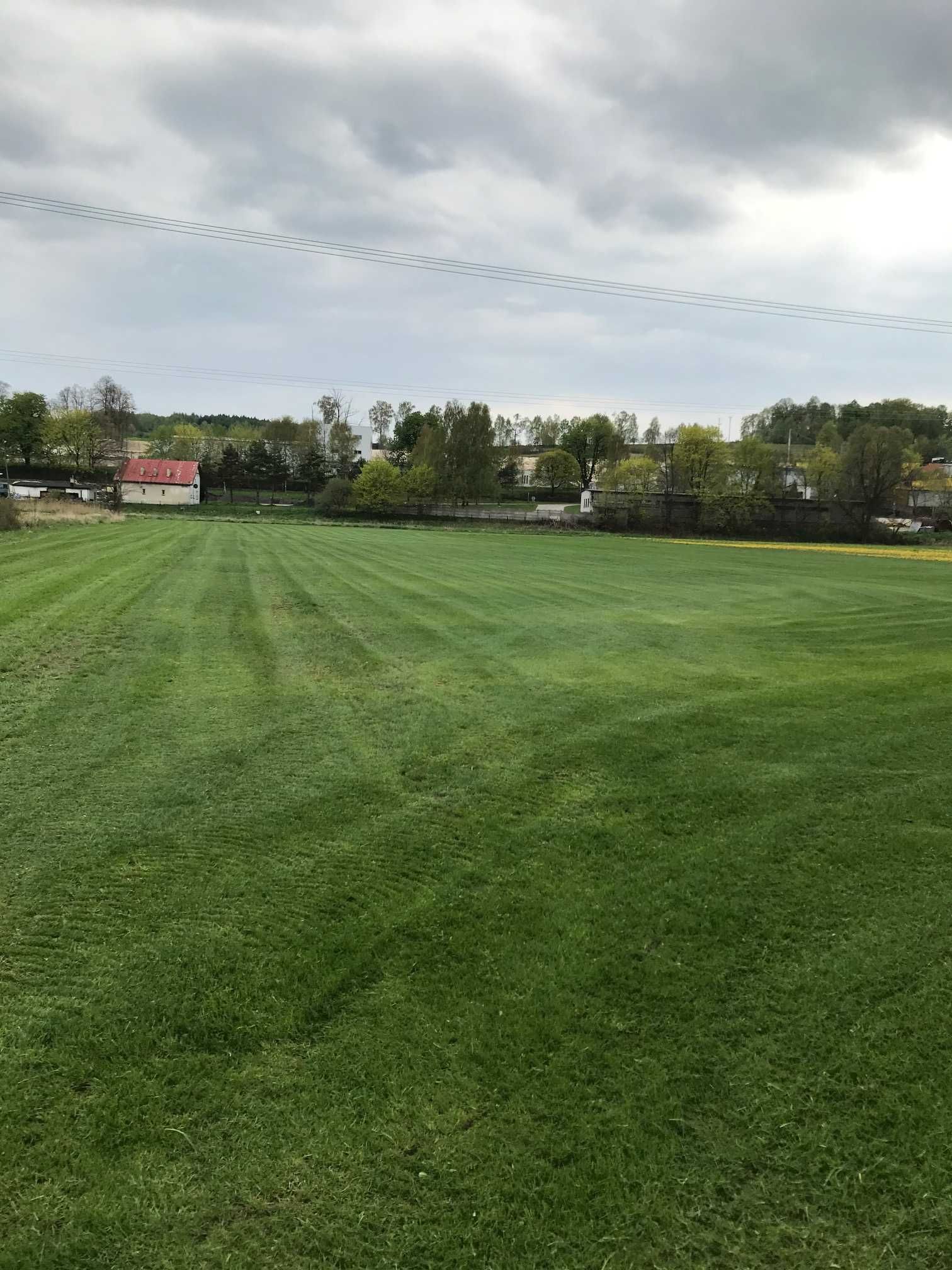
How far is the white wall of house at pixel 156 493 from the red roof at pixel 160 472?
1.08 ft

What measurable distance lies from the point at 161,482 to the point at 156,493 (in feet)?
6.13

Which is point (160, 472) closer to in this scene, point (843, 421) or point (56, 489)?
point (56, 489)

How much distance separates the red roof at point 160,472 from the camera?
3570 inches

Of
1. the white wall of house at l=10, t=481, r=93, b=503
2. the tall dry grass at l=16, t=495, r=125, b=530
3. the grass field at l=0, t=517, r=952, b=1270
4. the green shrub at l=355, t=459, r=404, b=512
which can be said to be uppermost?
the green shrub at l=355, t=459, r=404, b=512

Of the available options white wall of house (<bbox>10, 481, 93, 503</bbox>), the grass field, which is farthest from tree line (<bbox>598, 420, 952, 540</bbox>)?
the grass field

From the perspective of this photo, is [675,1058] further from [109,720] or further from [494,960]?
[109,720]

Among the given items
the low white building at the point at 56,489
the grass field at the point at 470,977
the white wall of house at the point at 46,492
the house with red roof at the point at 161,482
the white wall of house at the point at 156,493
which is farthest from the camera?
the house with red roof at the point at 161,482

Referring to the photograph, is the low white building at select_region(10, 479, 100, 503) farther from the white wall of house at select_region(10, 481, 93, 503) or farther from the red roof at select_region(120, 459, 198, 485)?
the red roof at select_region(120, 459, 198, 485)

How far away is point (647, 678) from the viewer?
8.91 metres

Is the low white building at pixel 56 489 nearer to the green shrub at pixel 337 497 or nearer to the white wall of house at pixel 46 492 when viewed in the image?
the white wall of house at pixel 46 492

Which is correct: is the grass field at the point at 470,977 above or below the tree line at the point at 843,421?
below

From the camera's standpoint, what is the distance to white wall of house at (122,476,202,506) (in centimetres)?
8919

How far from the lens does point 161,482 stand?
9075 cm

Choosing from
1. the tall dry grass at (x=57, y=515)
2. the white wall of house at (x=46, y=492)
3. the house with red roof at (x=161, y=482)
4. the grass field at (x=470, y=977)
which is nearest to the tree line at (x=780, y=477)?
the tall dry grass at (x=57, y=515)
